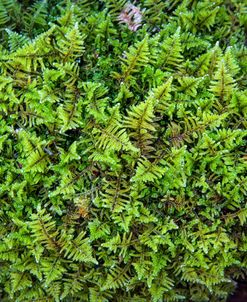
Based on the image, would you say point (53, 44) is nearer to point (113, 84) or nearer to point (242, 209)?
point (113, 84)

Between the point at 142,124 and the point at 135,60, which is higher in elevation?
the point at 135,60

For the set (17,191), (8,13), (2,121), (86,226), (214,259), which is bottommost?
(214,259)

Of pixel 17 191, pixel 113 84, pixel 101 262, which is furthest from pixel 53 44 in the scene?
pixel 101 262

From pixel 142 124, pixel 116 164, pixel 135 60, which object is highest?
pixel 135 60

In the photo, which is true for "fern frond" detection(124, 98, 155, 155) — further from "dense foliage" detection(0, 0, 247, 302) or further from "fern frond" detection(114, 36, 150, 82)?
"fern frond" detection(114, 36, 150, 82)

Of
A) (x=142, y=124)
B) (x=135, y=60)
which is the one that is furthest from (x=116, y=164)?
(x=135, y=60)

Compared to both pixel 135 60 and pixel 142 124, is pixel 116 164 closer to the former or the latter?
pixel 142 124

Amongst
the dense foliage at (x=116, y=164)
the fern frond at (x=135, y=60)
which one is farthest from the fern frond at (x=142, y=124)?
the fern frond at (x=135, y=60)

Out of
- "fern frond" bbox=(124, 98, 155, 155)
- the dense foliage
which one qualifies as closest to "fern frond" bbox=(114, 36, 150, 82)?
the dense foliage
